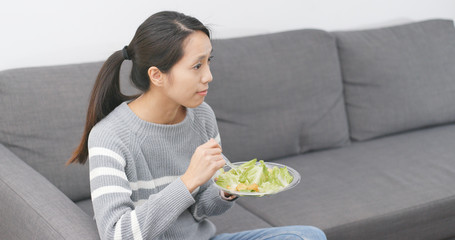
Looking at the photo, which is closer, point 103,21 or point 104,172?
point 104,172

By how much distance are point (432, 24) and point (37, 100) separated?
1.83 metres

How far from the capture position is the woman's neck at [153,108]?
62.5 inches

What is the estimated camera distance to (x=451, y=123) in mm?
2861

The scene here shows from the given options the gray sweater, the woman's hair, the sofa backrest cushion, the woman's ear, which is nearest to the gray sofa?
the sofa backrest cushion

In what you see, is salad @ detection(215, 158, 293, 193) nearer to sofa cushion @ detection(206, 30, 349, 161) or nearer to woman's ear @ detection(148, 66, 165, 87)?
woman's ear @ detection(148, 66, 165, 87)

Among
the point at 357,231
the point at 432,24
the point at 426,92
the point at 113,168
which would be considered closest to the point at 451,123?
the point at 426,92

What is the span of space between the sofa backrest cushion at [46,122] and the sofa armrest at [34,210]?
0.69 feet

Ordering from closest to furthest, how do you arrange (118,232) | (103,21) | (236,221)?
(118,232)
(236,221)
(103,21)

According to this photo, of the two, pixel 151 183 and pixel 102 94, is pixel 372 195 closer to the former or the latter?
pixel 151 183

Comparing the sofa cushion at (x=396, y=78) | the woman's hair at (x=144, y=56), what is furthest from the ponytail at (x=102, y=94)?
the sofa cushion at (x=396, y=78)

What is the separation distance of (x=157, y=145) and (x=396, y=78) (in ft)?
4.74

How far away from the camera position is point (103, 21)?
7.78 ft

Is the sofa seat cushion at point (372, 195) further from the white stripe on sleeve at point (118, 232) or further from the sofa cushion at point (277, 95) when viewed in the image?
the white stripe on sleeve at point (118, 232)

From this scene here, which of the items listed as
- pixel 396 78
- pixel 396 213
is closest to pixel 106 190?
pixel 396 213
